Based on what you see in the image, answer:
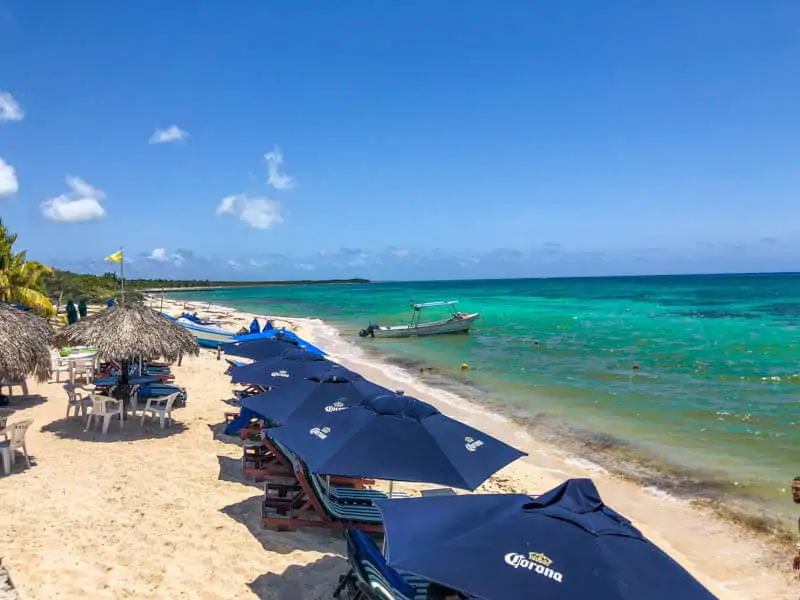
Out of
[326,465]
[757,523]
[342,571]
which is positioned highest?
[326,465]

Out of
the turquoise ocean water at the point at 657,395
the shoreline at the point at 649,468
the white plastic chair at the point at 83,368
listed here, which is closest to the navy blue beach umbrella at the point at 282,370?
the shoreline at the point at 649,468

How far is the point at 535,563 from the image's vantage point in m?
3.23

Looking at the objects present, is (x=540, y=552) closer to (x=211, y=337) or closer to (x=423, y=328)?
(x=211, y=337)

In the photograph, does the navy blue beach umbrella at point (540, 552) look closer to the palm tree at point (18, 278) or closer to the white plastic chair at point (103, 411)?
the white plastic chair at point (103, 411)

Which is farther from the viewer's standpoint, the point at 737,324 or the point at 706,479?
the point at 737,324

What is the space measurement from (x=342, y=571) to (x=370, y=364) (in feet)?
57.5

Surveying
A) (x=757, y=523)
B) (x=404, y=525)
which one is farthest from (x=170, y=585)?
(x=757, y=523)

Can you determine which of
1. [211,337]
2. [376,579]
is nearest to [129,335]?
[376,579]

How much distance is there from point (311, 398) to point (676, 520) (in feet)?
18.8

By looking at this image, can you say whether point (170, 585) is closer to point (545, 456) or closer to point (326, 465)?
point (326, 465)

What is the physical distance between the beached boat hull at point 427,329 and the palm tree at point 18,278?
16.8 metres

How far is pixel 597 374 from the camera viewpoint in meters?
19.7

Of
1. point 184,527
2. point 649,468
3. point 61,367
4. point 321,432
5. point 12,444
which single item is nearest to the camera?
point 321,432

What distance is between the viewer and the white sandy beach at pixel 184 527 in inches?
213
